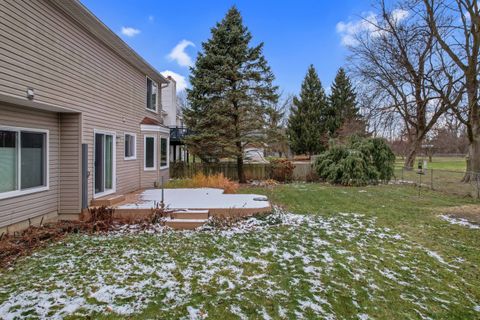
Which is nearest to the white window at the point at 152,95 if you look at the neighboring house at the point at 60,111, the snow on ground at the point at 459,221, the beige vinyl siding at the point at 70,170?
the neighboring house at the point at 60,111

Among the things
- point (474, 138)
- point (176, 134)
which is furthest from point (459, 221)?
point (176, 134)

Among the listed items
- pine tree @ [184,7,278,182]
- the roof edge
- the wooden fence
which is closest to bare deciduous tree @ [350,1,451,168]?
the wooden fence

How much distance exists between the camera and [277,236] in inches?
221

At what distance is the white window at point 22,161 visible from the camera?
17.4ft

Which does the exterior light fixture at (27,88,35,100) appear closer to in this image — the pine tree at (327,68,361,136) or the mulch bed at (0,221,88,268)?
the mulch bed at (0,221,88,268)

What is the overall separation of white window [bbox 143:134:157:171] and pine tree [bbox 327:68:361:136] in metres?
20.9

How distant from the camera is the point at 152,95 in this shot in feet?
41.8

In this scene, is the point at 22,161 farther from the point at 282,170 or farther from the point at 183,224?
the point at 282,170

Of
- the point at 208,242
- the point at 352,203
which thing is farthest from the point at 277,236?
the point at 352,203

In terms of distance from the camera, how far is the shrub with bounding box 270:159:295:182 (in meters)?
16.4

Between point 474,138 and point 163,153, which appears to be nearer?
point 163,153

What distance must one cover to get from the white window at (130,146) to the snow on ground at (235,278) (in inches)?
193

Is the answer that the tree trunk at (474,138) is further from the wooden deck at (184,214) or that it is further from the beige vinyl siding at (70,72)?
the beige vinyl siding at (70,72)

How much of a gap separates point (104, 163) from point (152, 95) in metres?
5.44
